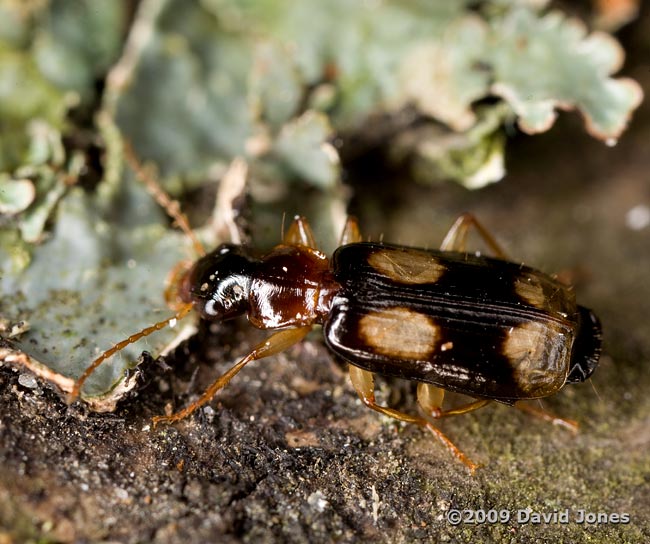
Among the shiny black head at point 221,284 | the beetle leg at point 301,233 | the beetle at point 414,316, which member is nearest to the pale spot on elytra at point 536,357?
the beetle at point 414,316

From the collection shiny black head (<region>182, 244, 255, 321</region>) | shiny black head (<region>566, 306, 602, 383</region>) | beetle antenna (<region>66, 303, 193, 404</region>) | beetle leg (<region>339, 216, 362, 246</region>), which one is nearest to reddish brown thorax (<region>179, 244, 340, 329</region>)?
shiny black head (<region>182, 244, 255, 321</region>)

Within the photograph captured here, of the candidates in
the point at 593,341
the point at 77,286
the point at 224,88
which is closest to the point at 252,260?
the point at 77,286

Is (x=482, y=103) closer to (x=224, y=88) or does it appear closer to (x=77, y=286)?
(x=224, y=88)

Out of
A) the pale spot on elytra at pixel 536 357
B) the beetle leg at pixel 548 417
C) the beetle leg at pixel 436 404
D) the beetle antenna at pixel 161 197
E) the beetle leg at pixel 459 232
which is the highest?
the beetle antenna at pixel 161 197

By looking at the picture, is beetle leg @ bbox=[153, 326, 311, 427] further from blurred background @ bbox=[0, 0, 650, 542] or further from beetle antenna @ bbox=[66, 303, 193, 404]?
beetle antenna @ bbox=[66, 303, 193, 404]

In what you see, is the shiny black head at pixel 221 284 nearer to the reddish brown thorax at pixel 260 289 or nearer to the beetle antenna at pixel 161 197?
the reddish brown thorax at pixel 260 289
